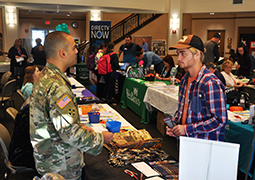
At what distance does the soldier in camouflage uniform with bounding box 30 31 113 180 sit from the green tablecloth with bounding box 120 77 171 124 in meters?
3.77

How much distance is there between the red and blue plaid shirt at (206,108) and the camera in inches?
70.3

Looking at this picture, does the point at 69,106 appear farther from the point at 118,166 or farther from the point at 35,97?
the point at 118,166

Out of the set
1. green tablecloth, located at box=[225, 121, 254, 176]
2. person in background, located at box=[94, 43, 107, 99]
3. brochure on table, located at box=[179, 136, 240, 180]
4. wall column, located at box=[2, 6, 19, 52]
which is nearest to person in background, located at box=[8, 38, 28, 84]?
wall column, located at box=[2, 6, 19, 52]

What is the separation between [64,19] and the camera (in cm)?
1727

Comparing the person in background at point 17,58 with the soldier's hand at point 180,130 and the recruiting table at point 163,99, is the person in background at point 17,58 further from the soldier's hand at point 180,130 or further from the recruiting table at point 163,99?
the soldier's hand at point 180,130

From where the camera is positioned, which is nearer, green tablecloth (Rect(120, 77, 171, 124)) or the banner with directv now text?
green tablecloth (Rect(120, 77, 171, 124))

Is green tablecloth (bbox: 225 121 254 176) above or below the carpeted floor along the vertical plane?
above

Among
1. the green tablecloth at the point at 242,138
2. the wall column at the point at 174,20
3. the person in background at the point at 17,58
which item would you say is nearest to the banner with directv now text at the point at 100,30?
the person in background at the point at 17,58

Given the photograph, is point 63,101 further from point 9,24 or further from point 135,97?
point 9,24

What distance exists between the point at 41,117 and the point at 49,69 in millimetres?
277

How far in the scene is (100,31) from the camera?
843 centimetres

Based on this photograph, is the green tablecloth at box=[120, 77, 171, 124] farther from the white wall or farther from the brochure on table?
the white wall

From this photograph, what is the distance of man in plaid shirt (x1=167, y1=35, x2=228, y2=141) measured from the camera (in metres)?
1.79

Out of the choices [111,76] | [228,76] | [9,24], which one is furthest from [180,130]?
[9,24]
